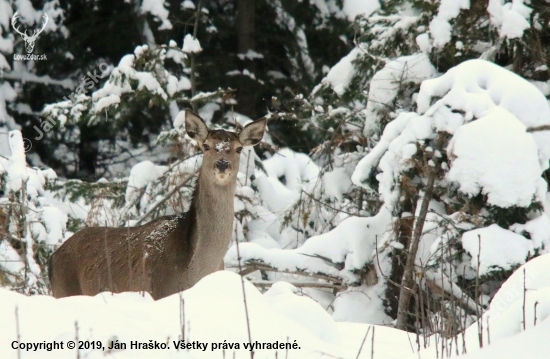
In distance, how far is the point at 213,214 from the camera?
23.3 feet

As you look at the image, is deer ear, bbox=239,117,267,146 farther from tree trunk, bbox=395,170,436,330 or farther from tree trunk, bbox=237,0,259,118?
tree trunk, bbox=237,0,259,118

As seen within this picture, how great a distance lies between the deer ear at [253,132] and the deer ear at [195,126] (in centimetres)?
35

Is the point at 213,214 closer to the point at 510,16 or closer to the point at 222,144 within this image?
the point at 222,144

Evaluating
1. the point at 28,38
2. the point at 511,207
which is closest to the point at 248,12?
the point at 28,38

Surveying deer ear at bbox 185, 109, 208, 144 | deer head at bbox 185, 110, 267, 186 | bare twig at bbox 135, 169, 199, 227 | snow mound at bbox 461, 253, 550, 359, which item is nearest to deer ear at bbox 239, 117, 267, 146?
deer head at bbox 185, 110, 267, 186

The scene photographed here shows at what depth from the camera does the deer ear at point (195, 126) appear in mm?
7586

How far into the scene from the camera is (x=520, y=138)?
682cm

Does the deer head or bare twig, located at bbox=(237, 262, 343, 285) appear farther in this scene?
bare twig, located at bbox=(237, 262, 343, 285)

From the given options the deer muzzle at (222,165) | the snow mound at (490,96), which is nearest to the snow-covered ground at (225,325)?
the deer muzzle at (222,165)

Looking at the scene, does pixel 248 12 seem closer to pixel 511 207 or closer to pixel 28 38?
pixel 28 38

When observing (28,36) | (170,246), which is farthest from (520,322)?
(28,36)

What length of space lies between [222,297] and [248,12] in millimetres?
13565

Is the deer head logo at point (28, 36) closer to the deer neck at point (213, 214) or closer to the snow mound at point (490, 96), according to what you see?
the deer neck at point (213, 214)

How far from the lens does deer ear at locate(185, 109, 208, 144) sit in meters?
7.59
